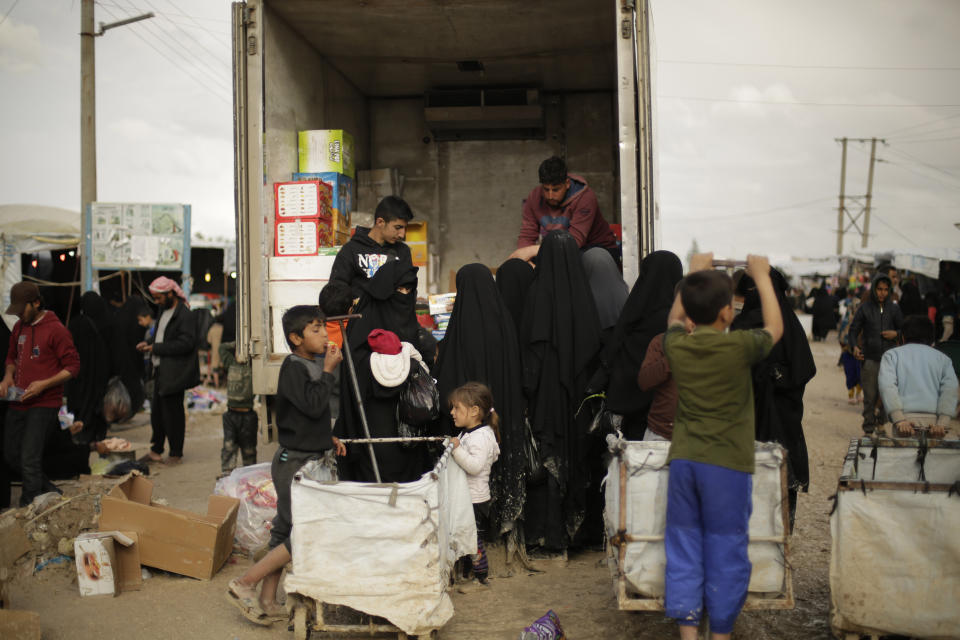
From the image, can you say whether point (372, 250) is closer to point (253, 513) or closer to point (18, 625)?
point (253, 513)

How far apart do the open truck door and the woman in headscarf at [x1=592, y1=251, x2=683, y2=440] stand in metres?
0.99

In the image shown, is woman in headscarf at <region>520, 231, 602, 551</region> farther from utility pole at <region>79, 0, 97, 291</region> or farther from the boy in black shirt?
utility pole at <region>79, 0, 97, 291</region>

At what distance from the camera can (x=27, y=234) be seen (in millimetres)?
13742

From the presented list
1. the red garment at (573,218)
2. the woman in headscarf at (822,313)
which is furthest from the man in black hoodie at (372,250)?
the woman in headscarf at (822,313)

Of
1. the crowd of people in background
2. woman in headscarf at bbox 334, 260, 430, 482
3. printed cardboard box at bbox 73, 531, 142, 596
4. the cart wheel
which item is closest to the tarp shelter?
the crowd of people in background

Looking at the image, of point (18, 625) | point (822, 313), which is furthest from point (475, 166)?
point (822, 313)

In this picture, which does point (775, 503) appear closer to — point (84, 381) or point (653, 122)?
point (653, 122)

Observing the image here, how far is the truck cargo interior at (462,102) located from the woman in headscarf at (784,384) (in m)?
3.43

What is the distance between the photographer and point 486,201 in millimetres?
8477

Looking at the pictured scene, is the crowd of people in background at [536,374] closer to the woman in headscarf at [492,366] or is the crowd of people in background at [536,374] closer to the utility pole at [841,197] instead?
the woman in headscarf at [492,366]

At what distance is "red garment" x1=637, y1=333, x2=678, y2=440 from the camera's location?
3.62 metres

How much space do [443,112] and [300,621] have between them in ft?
19.0

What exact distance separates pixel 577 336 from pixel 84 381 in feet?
18.6

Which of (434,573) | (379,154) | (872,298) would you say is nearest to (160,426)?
(379,154)
